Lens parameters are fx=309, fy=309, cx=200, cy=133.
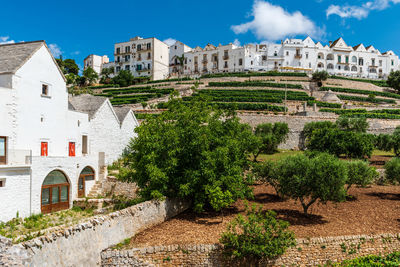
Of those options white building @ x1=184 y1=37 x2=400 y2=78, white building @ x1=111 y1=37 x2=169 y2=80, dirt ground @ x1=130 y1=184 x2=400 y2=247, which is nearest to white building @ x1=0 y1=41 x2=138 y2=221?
dirt ground @ x1=130 y1=184 x2=400 y2=247

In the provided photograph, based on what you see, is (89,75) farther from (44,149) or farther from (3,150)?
(3,150)

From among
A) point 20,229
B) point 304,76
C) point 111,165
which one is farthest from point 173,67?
point 20,229

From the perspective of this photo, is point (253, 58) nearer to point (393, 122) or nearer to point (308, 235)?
point (393, 122)

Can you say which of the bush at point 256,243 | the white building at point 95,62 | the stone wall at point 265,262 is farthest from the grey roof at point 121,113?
the white building at point 95,62

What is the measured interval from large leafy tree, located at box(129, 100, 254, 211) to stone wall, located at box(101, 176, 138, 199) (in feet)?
19.2

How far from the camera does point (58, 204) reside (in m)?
19.5

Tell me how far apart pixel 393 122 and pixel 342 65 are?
45095 millimetres

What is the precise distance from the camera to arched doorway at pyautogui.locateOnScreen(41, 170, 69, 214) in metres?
18.7

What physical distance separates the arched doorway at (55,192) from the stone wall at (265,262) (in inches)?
340

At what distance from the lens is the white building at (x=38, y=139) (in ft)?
57.4

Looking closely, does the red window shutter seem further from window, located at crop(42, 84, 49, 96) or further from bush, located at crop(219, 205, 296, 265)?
bush, located at crop(219, 205, 296, 265)

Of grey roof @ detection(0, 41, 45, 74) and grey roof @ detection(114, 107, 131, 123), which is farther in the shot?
grey roof @ detection(114, 107, 131, 123)

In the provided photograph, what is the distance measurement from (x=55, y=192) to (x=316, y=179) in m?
15.7

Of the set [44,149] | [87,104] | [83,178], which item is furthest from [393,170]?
[87,104]
